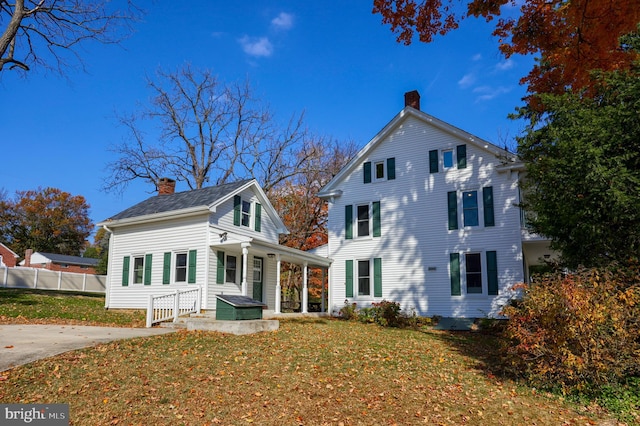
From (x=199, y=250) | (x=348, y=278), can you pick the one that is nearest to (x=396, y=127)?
(x=348, y=278)

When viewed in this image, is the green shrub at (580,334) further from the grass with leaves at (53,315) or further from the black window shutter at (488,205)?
the grass with leaves at (53,315)

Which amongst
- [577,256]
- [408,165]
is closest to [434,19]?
[577,256]

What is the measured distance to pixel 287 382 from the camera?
22.5 feet

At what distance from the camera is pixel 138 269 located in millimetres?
18906

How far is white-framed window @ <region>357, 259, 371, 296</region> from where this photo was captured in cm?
1889

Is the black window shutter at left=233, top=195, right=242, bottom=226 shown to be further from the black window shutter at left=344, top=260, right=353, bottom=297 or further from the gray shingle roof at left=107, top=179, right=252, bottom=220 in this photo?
the black window shutter at left=344, top=260, right=353, bottom=297

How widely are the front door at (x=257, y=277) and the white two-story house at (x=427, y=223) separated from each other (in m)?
3.17

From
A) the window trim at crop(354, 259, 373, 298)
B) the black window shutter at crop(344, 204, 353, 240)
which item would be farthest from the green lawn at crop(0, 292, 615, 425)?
the black window shutter at crop(344, 204, 353, 240)

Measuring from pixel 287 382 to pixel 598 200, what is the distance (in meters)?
→ 6.83

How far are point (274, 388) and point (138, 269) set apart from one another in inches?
562

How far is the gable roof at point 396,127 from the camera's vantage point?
16859 mm

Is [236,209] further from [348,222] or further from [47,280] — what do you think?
[47,280]

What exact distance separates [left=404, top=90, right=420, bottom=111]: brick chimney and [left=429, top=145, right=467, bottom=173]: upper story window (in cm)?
270

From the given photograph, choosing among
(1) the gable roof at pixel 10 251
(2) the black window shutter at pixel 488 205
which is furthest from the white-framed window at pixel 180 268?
(1) the gable roof at pixel 10 251
